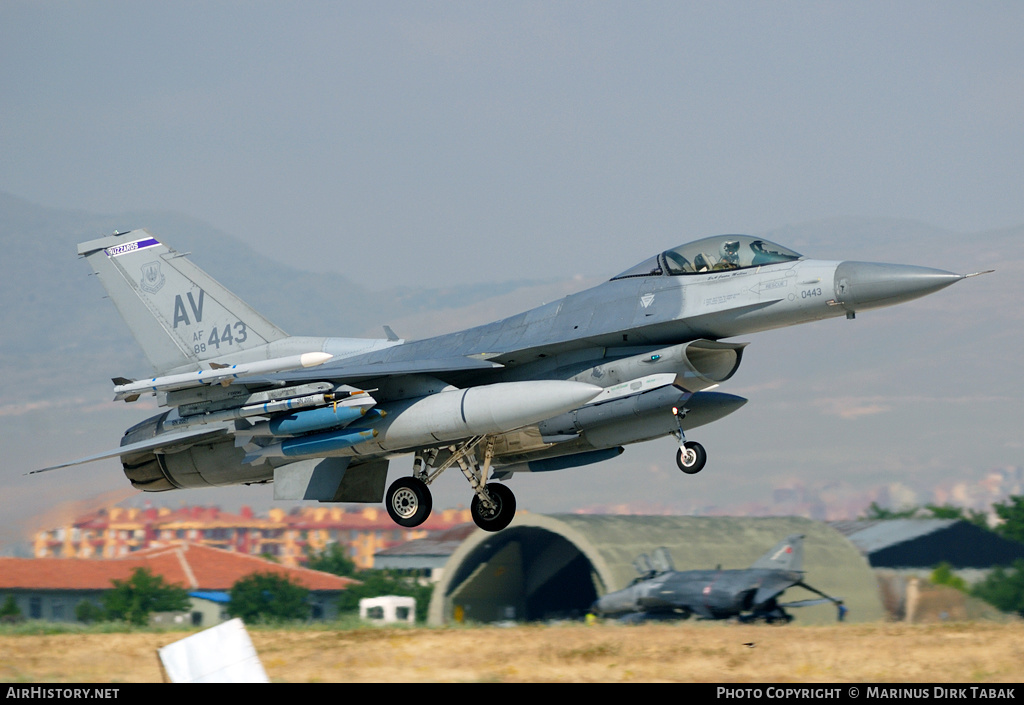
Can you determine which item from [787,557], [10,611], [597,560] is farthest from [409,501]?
[10,611]

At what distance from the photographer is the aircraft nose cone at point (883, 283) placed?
13.6 m

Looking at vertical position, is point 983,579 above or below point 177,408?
below

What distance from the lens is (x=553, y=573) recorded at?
131 feet

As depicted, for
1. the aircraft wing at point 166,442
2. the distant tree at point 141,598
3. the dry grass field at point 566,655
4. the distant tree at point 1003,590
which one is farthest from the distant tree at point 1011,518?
the aircraft wing at point 166,442

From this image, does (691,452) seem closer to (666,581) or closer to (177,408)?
(177,408)

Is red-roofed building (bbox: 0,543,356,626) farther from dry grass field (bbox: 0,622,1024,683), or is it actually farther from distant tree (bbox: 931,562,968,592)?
distant tree (bbox: 931,562,968,592)

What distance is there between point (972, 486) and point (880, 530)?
3094 inches

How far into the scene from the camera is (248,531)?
67.9m

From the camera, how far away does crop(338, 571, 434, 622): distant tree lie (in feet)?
144

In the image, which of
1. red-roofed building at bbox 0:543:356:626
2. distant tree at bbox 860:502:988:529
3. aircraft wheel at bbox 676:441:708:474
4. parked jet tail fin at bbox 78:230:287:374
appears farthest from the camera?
distant tree at bbox 860:502:988:529

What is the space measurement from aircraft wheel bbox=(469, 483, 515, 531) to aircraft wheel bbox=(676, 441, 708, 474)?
297 cm

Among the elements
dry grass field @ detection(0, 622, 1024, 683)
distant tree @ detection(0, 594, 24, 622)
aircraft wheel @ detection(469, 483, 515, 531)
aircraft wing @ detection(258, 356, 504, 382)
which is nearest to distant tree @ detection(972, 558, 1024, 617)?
dry grass field @ detection(0, 622, 1024, 683)

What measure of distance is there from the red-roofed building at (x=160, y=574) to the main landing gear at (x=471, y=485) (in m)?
23.5
